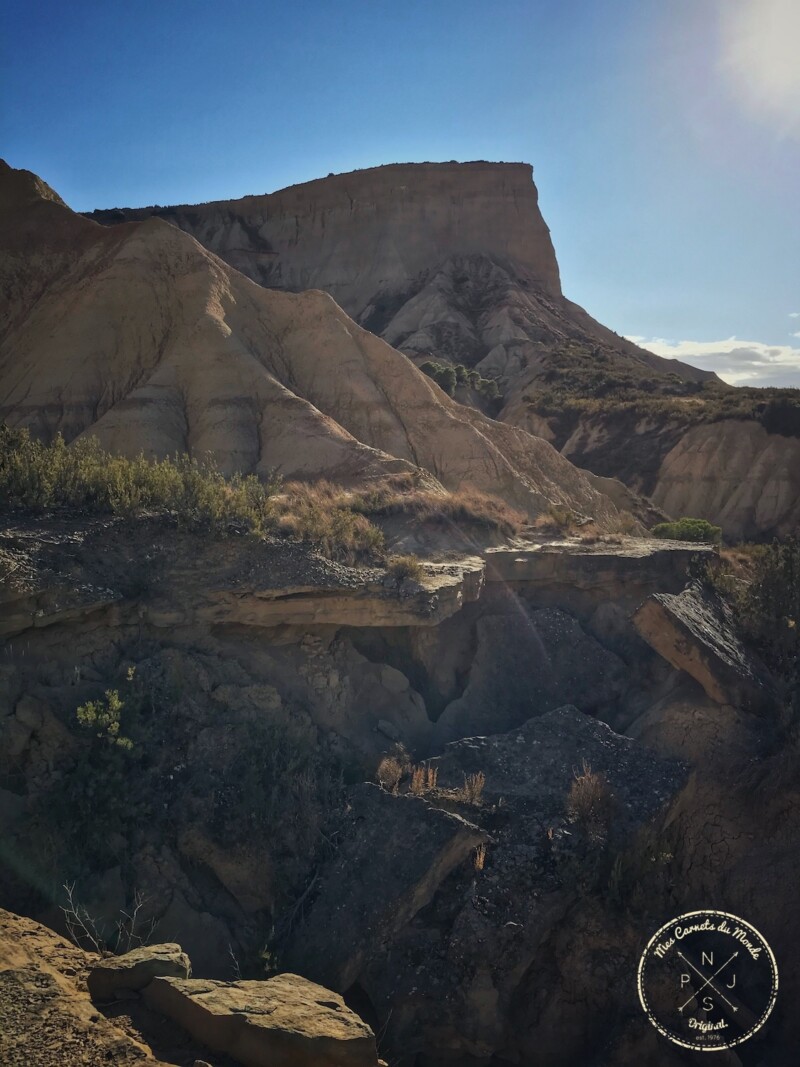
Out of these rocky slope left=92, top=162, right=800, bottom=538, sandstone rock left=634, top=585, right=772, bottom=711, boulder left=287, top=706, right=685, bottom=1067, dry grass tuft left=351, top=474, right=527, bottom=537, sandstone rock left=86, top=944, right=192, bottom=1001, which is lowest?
boulder left=287, top=706, right=685, bottom=1067

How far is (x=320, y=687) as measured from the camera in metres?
8.84

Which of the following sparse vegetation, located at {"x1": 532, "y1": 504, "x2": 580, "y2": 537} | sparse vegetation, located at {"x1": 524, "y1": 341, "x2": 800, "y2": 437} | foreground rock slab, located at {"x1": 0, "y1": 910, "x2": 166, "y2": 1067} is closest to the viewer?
foreground rock slab, located at {"x1": 0, "y1": 910, "x2": 166, "y2": 1067}

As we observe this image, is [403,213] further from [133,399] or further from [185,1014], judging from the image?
[185,1014]

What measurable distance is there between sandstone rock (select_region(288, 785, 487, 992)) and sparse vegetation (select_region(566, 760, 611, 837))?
3.30 feet

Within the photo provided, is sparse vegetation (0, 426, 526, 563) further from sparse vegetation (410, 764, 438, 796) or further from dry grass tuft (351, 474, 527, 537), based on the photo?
sparse vegetation (410, 764, 438, 796)

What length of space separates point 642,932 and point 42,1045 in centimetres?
537

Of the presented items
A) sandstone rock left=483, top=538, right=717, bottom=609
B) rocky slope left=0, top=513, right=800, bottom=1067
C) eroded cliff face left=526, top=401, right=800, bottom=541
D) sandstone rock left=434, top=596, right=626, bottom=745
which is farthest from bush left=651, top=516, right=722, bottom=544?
rocky slope left=0, top=513, right=800, bottom=1067

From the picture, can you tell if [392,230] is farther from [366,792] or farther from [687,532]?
[366,792]

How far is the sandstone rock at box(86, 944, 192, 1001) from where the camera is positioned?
4.48 metres

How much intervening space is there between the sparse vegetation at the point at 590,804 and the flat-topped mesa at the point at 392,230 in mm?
46437

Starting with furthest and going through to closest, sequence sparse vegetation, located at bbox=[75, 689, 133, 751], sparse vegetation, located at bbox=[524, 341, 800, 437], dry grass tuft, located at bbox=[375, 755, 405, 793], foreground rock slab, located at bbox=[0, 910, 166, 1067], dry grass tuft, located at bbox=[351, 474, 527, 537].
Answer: sparse vegetation, located at bbox=[524, 341, 800, 437] → dry grass tuft, located at bbox=[351, 474, 527, 537] → dry grass tuft, located at bbox=[375, 755, 405, 793] → sparse vegetation, located at bbox=[75, 689, 133, 751] → foreground rock slab, located at bbox=[0, 910, 166, 1067]

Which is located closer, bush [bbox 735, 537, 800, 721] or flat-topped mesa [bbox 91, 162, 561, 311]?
bush [bbox 735, 537, 800, 721]

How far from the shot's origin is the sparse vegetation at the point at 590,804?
754 centimetres

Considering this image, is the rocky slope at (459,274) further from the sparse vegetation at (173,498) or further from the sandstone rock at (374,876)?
the sandstone rock at (374,876)
